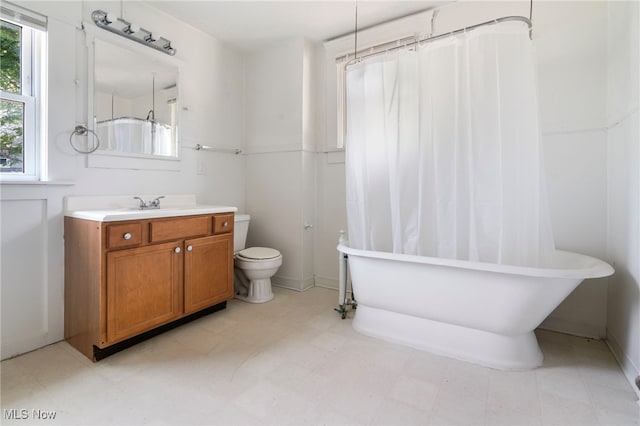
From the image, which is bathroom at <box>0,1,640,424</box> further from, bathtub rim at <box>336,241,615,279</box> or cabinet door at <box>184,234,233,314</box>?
cabinet door at <box>184,234,233,314</box>

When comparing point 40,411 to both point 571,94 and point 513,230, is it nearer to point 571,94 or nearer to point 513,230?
point 513,230

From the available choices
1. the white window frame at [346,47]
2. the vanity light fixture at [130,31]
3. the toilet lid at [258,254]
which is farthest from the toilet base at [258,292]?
the vanity light fixture at [130,31]

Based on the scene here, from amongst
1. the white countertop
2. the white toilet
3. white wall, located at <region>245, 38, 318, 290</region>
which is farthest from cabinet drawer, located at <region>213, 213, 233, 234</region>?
white wall, located at <region>245, 38, 318, 290</region>

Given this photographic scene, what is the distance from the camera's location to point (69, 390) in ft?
4.92

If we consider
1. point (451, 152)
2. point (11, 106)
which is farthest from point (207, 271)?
point (451, 152)

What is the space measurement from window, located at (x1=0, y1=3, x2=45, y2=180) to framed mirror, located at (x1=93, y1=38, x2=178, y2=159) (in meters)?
0.30

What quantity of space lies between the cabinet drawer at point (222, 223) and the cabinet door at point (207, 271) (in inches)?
1.8

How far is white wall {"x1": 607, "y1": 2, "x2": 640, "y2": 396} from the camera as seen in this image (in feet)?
5.25

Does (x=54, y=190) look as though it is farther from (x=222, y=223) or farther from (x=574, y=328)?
(x=574, y=328)

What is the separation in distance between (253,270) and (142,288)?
89 centimetres

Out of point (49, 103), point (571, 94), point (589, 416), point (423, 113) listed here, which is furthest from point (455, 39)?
point (49, 103)

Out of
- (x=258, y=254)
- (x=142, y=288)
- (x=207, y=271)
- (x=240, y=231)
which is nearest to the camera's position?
(x=142, y=288)

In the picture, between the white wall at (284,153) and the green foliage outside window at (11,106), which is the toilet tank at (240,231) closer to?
the white wall at (284,153)

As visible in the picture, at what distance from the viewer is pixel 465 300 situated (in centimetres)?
174
